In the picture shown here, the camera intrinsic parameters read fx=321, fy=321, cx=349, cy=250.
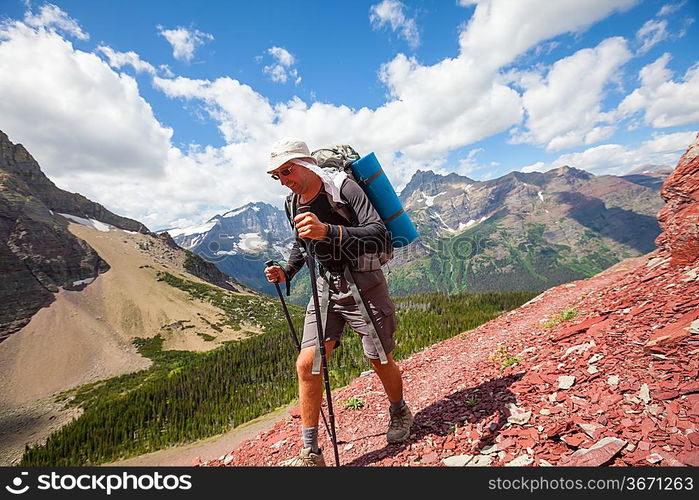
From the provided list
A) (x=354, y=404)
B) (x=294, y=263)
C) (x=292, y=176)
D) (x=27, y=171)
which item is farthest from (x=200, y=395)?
(x=27, y=171)

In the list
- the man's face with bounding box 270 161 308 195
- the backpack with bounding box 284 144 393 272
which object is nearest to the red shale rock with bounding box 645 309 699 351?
the backpack with bounding box 284 144 393 272

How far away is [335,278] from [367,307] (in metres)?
0.66

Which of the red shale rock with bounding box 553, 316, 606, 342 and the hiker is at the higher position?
the hiker

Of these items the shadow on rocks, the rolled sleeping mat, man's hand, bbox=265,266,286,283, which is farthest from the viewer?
man's hand, bbox=265,266,286,283

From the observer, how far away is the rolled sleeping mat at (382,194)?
506cm

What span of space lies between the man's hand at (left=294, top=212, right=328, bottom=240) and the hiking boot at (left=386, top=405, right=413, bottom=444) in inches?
133

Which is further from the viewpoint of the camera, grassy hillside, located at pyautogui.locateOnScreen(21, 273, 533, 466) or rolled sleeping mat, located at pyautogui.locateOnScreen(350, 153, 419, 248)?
grassy hillside, located at pyautogui.locateOnScreen(21, 273, 533, 466)

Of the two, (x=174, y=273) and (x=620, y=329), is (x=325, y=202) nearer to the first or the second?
(x=620, y=329)

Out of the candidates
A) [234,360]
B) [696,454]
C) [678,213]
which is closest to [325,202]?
[696,454]

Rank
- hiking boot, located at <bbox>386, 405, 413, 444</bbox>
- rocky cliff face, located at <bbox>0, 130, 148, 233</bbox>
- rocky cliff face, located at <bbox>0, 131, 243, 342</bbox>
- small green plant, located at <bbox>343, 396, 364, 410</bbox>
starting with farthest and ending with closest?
rocky cliff face, located at <bbox>0, 130, 148, 233</bbox> < rocky cliff face, located at <bbox>0, 131, 243, 342</bbox> < small green plant, located at <bbox>343, 396, 364, 410</bbox> < hiking boot, located at <bbox>386, 405, 413, 444</bbox>

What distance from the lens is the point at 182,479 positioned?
3633 millimetres

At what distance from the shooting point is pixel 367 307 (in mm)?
4867

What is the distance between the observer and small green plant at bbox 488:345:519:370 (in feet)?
22.8

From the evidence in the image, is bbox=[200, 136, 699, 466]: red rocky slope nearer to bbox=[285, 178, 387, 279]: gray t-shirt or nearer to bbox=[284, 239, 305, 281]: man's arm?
bbox=[285, 178, 387, 279]: gray t-shirt
